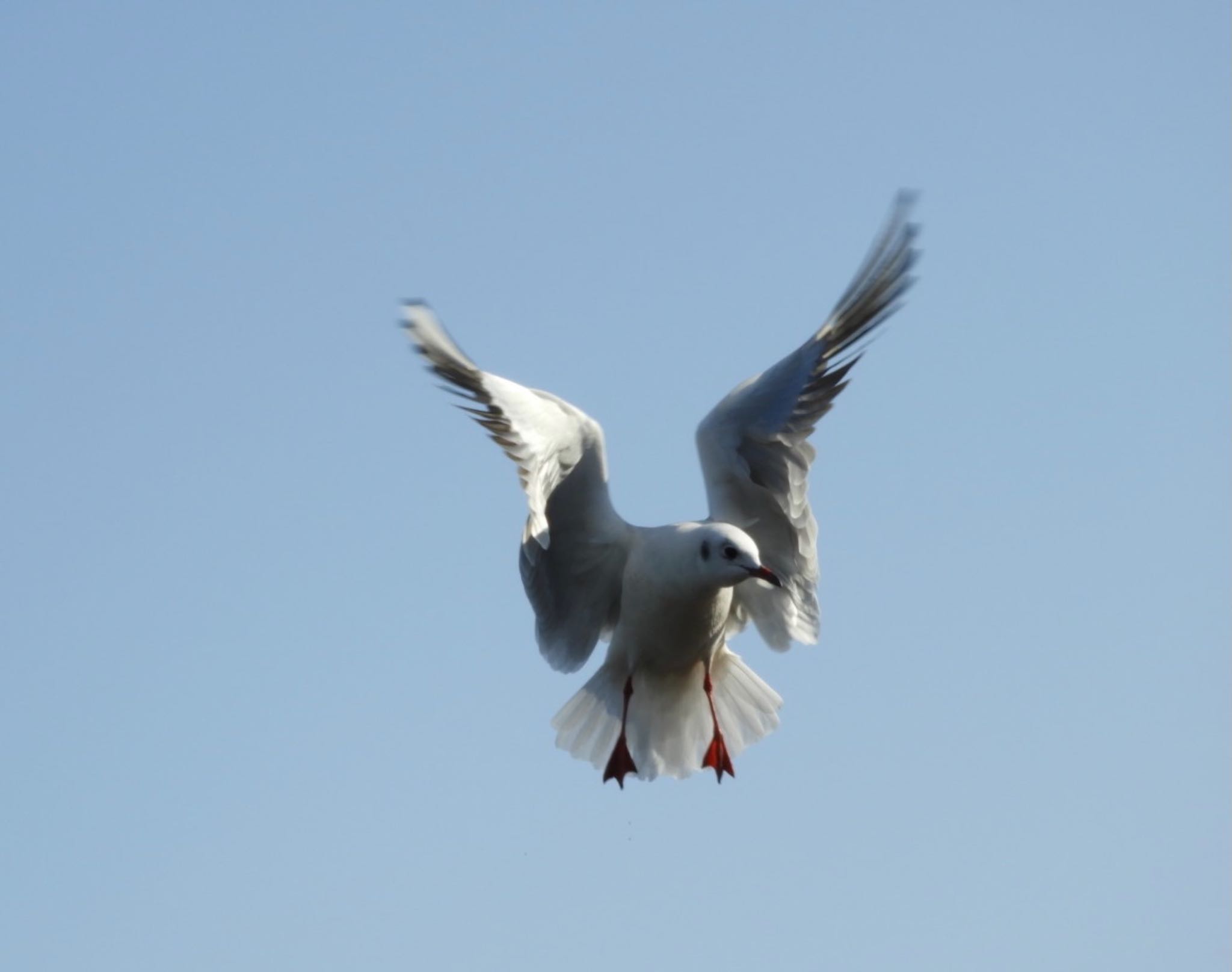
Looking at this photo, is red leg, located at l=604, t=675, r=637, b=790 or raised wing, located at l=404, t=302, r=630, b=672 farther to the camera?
red leg, located at l=604, t=675, r=637, b=790

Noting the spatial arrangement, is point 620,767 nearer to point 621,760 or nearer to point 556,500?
point 621,760

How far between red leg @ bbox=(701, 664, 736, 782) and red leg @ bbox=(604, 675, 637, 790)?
408mm

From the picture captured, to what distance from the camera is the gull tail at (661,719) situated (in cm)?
1278

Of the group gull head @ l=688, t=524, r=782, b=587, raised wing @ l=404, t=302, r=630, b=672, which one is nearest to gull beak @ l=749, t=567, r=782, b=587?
gull head @ l=688, t=524, r=782, b=587

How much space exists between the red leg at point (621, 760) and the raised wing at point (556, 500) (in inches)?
12.1

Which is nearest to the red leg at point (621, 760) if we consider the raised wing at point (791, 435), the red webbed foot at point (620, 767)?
the red webbed foot at point (620, 767)

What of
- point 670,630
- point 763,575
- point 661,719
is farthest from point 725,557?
point 661,719

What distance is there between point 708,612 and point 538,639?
1051mm

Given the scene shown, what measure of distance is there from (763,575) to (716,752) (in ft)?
5.21

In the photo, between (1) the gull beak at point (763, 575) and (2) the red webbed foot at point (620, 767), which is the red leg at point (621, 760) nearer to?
(2) the red webbed foot at point (620, 767)

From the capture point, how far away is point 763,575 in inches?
458

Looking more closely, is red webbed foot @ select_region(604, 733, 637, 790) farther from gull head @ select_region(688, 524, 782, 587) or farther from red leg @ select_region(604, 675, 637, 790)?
gull head @ select_region(688, 524, 782, 587)

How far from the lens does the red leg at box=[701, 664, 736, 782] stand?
12.8 metres

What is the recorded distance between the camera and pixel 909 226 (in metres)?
12.4
